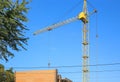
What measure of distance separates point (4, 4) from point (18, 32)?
3.37m

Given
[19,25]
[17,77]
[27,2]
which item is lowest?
[17,77]

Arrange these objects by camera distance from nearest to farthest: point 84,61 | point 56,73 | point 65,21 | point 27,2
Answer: point 27,2
point 56,73
point 84,61
point 65,21

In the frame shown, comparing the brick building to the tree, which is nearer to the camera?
the tree

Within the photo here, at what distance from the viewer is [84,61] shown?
115 m

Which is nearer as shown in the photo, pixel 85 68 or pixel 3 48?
pixel 3 48

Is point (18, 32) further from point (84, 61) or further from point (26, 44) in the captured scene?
point (84, 61)

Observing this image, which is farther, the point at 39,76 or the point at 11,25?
the point at 39,76

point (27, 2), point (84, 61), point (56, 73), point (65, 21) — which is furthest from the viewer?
point (65, 21)

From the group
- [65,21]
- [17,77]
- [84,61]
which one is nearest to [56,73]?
[17,77]

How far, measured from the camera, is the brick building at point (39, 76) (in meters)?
72.3

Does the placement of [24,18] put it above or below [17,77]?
above

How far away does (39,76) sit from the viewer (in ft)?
242

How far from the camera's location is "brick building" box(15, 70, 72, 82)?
237 feet

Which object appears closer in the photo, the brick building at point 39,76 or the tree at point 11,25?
the tree at point 11,25
